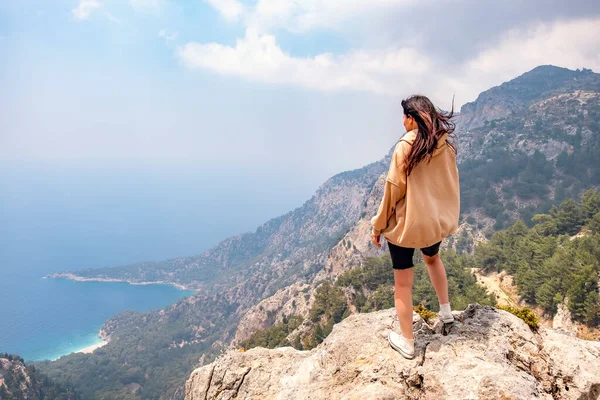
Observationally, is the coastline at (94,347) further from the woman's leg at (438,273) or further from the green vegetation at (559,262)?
the woman's leg at (438,273)

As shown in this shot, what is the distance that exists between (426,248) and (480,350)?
54.9 inches

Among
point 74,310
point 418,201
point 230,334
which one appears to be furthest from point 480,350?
point 74,310

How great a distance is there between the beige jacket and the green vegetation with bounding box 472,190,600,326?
20.1 m

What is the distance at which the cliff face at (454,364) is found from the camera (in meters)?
3.67

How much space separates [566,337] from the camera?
5.16m

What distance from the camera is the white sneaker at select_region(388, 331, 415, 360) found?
14.0ft

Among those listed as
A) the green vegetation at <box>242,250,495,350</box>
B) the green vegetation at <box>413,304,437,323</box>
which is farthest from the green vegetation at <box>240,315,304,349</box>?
the green vegetation at <box>413,304,437,323</box>

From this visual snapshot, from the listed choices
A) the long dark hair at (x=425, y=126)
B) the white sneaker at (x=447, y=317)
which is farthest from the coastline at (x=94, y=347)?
the long dark hair at (x=425, y=126)

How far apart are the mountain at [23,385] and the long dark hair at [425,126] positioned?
295 ft

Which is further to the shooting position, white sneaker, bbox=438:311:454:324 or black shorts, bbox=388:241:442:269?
white sneaker, bbox=438:311:454:324

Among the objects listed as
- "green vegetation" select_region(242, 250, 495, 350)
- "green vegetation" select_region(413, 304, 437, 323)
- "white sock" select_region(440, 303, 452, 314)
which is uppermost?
"white sock" select_region(440, 303, 452, 314)

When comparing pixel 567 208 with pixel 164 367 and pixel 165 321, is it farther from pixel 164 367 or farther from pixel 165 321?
pixel 165 321

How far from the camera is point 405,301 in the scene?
4293mm

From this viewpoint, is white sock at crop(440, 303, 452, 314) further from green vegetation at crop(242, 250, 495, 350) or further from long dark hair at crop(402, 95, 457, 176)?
green vegetation at crop(242, 250, 495, 350)
